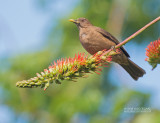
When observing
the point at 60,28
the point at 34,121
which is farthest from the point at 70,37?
the point at 34,121

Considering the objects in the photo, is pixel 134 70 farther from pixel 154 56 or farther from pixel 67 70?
pixel 67 70

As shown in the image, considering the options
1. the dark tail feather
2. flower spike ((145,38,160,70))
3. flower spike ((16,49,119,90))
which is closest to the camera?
flower spike ((16,49,119,90))

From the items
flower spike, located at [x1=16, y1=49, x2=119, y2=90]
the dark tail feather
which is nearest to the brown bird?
the dark tail feather

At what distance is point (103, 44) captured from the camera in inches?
216

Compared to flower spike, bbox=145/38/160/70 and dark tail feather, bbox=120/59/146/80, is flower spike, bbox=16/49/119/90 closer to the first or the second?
flower spike, bbox=145/38/160/70

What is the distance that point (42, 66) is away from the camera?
9.00 metres

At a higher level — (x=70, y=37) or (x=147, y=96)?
(x=70, y=37)

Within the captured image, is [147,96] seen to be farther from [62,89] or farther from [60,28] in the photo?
[60,28]

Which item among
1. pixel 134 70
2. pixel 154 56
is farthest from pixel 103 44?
pixel 154 56

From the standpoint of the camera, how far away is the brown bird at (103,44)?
5488 millimetres

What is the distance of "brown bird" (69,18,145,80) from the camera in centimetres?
549

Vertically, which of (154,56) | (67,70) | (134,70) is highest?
(134,70)

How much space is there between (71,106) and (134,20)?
4.31 meters

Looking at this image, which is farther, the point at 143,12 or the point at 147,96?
the point at 143,12
